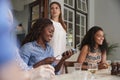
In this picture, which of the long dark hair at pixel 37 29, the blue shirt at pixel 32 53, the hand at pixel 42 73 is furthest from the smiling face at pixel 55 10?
the hand at pixel 42 73

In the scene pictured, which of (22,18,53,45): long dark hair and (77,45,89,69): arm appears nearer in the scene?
(22,18,53,45): long dark hair

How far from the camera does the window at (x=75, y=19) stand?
5.13m

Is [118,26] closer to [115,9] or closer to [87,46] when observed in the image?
[115,9]

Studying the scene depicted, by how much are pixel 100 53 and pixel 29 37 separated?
112 centimetres

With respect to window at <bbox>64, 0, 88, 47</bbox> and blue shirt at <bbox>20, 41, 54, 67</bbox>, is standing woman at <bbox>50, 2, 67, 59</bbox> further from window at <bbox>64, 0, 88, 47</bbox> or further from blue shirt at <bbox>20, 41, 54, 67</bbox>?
window at <bbox>64, 0, 88, 47</bbox>

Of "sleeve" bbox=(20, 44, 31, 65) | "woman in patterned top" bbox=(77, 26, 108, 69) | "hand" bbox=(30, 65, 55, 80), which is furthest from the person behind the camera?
"woman in patterned top" bbox=(77, 26, 108, 69)

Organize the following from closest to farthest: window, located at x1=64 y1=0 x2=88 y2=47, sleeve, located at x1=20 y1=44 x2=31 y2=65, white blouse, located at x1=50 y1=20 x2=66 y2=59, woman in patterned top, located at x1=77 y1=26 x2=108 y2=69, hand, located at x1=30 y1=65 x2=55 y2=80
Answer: hand, located at x1=30 y1=65 x2=55 y2=80 → sleeve, located at x1=20 y1=44 x2=31 y2=65 → white blouse, located at x1=50 y1=20 x2=66 y2=59 → woman in patterned top, located at x1=77 y1=26 x2=108 y2=69 → window, located at x1=64 y1=0 x2=88 y2=47

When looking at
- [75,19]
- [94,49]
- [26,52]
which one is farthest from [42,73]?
[75,19]

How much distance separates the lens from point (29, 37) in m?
2.03

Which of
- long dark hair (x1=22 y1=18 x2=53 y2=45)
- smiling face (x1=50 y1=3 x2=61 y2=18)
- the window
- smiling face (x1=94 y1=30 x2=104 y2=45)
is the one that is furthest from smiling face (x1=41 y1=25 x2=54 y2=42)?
the window

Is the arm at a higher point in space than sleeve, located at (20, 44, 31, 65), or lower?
lower

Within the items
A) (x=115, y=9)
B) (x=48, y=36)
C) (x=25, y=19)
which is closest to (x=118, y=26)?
(x=115, y=9)

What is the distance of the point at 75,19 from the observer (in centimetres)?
546

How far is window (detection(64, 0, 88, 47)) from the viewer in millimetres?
5133
